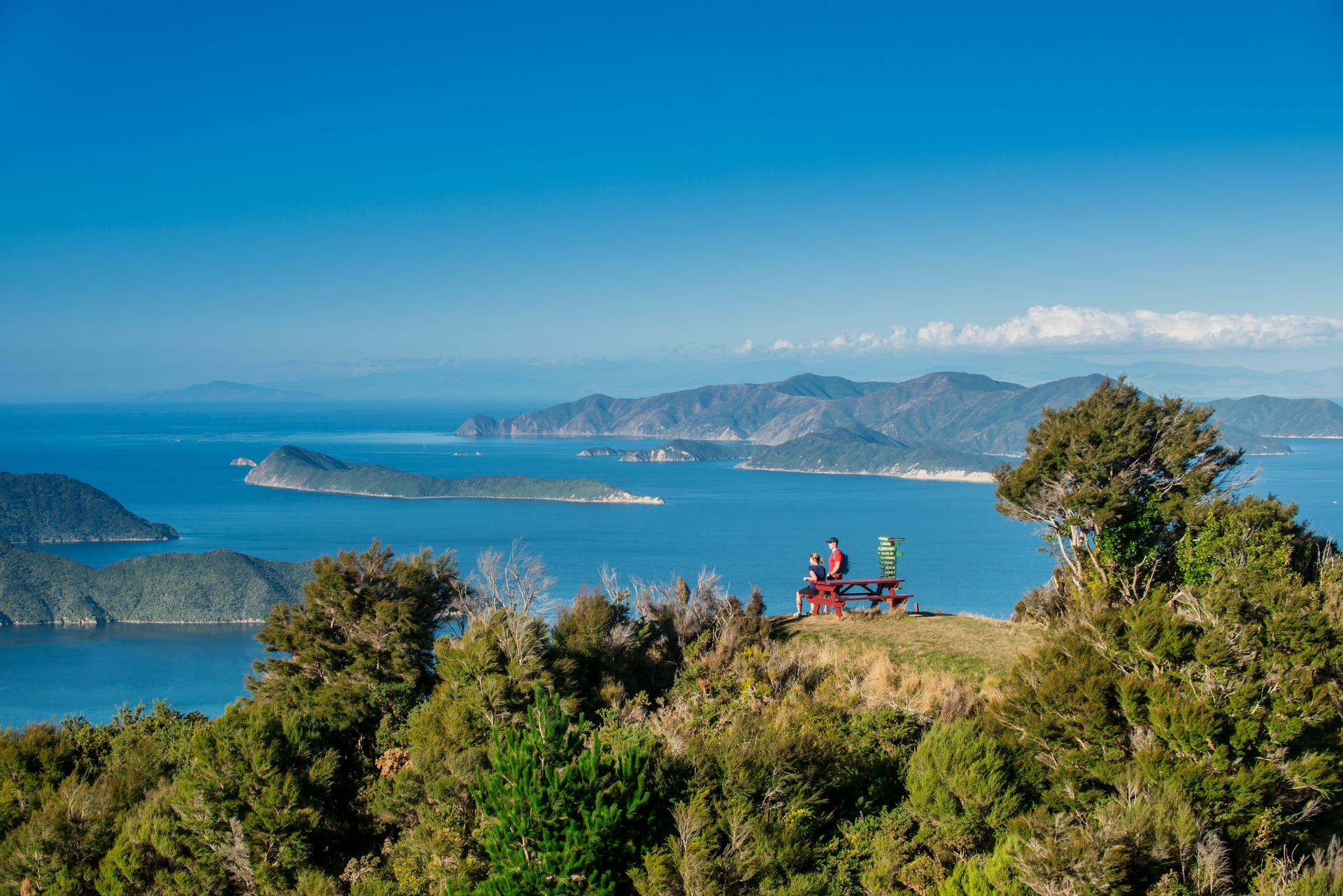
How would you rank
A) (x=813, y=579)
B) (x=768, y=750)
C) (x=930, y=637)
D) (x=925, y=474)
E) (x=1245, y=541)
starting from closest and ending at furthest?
(x=768, y=750) < (x=930, y=637) < (x=1245, y=541) < (x=813, y=579) < (x=925, y=474)

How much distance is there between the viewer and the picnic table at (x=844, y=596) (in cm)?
1612

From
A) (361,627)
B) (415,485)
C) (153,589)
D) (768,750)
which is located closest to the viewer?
(768,750)

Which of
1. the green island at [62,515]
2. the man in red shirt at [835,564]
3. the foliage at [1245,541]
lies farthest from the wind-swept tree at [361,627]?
the green island at [62,515]

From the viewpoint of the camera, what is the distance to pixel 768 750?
9156 mm

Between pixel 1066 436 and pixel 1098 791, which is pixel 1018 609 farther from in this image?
pixel 1098 791

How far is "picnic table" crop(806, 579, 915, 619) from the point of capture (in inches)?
635

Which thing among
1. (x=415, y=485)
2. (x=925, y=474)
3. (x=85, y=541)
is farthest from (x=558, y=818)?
(x=925, y=474)

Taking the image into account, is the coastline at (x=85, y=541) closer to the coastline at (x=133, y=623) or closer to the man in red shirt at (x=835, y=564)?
the coastline at (x=133, y=623)

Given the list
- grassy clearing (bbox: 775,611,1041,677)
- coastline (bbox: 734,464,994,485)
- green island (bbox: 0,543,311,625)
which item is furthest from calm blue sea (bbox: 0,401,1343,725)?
grassy clearing (bbox: 775,611,1041,677)

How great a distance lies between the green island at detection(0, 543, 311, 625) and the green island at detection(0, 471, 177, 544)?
30234mm

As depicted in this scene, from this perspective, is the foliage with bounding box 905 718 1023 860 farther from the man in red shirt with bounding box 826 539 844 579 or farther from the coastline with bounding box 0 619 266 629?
the coastline with bounding box 0 619 266 629

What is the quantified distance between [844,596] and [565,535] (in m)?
86.5

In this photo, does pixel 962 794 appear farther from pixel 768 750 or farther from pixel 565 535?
pixel 565 535

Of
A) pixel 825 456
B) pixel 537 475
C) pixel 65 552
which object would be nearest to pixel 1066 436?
pixel 65 552
